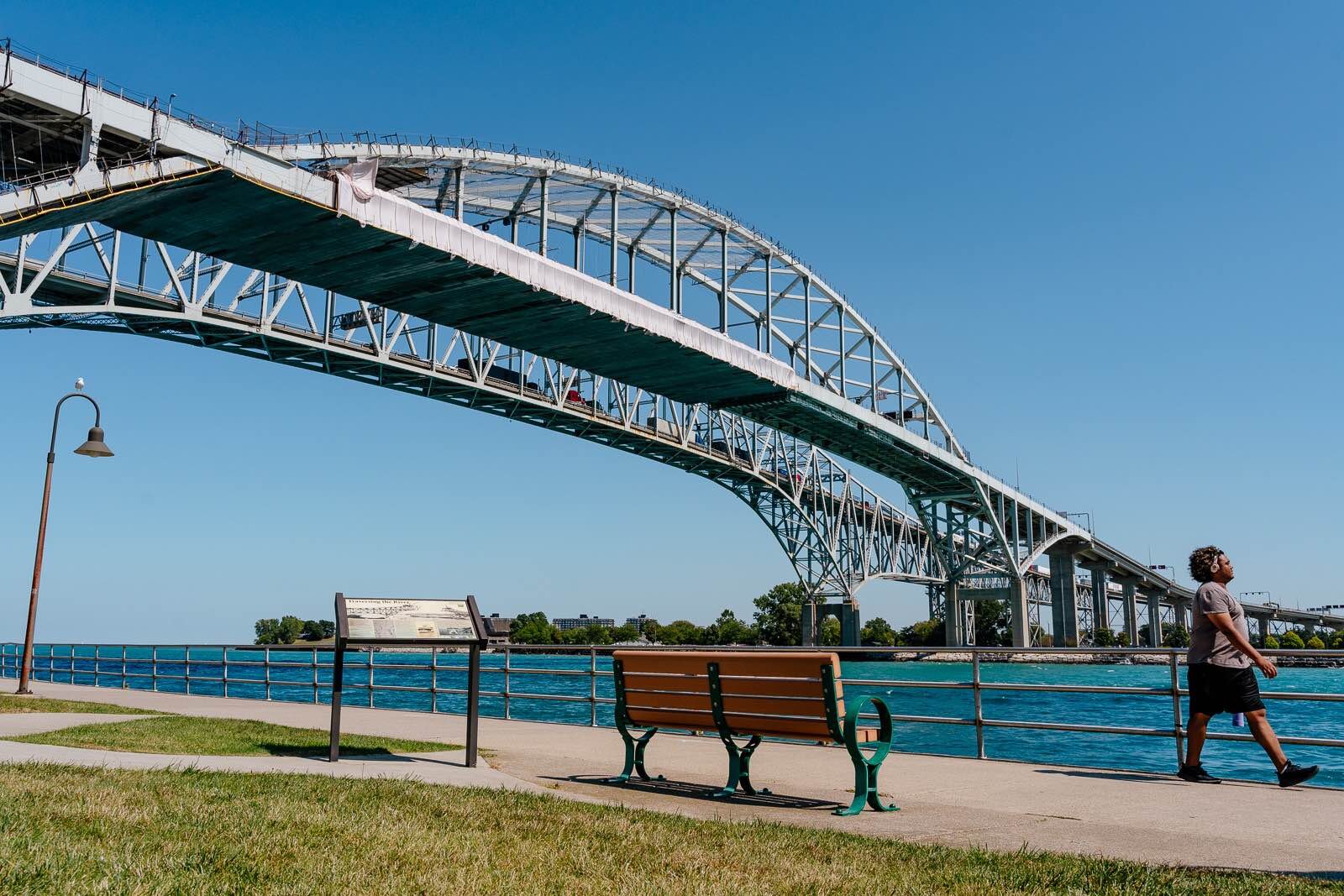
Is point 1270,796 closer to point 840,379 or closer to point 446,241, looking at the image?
point 446,241

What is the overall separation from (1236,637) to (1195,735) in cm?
91

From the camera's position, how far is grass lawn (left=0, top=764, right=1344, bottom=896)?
448 cm

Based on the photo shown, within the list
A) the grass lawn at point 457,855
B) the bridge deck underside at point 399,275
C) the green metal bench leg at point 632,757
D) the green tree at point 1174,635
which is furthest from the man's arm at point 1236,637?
the green tree at point 1174,635

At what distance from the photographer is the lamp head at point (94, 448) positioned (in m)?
19.6

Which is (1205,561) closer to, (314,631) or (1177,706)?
(1177,706)

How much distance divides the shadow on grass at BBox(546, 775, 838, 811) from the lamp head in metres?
14.0

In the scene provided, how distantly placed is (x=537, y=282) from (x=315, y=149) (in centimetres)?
733

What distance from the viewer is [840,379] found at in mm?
63406

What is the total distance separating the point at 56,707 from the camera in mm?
16156

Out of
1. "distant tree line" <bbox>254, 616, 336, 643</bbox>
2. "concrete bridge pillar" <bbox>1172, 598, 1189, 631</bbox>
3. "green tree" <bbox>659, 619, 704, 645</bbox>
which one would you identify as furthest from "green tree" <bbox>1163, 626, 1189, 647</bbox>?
"distant tree line" <bbox>254, 616, 336, 643</bbox>

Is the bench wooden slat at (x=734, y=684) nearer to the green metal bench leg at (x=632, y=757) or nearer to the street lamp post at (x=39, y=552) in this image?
the green metal bench leg at (x=632, y=757)

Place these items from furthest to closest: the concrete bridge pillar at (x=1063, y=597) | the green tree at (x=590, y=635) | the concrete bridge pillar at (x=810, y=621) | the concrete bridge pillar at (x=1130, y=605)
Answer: the green tree at (x=590, y=635) → the concrete bridge pillar at (x=1130, y=605) → the concrete bridge pillar at (x=1063, y=597) → the concrete bridge pillar at (x=810, y=621)

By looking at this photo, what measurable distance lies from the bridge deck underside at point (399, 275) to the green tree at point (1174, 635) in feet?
289

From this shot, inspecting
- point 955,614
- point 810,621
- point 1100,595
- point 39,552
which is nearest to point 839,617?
point 810,621
